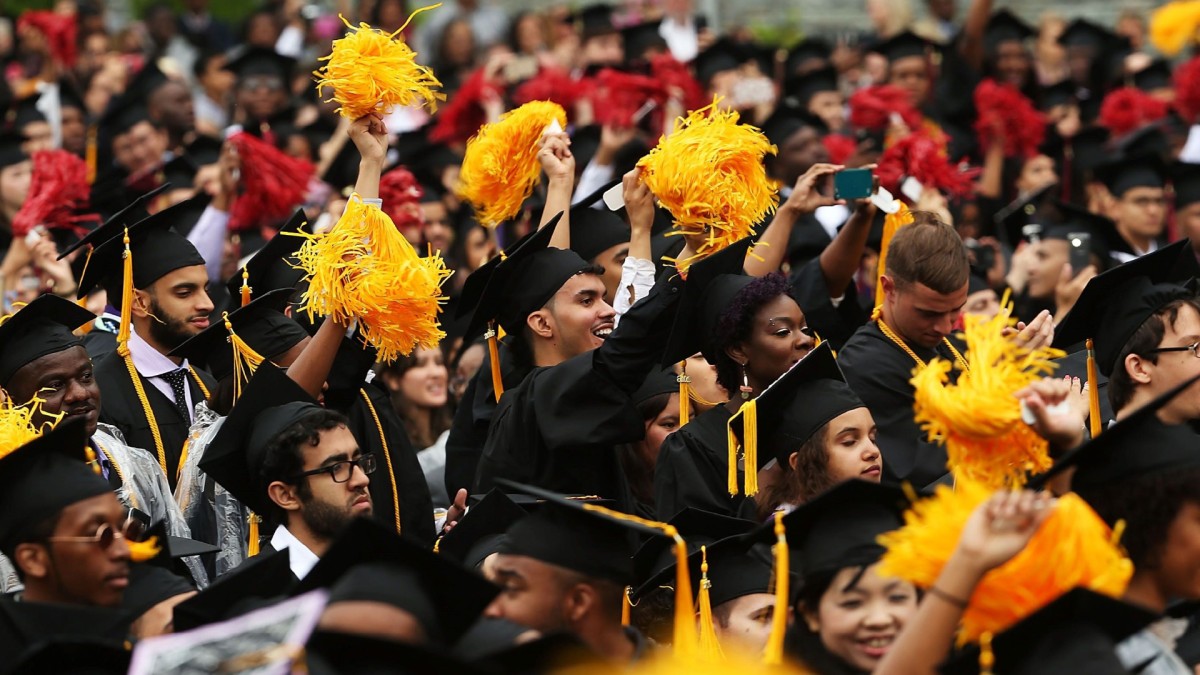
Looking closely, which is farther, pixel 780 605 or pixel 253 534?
pixel 253 534

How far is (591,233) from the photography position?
7.92m

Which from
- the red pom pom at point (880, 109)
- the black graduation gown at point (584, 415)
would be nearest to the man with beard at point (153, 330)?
the black graduation gown at point (584, 415)

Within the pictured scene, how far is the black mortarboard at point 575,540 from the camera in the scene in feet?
16.5

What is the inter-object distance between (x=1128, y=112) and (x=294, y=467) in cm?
889

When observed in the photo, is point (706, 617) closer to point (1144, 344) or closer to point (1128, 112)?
point (1144, 344)

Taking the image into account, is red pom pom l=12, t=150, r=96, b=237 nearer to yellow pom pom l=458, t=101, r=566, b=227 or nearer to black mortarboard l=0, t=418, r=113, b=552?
yellow pom pom l=458, t=101, r=566, b=227

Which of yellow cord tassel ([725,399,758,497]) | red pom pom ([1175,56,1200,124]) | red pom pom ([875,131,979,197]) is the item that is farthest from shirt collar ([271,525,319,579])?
red pom pom ([1175,56,1200,124])

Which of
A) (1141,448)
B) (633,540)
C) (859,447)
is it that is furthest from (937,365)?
(633,540)

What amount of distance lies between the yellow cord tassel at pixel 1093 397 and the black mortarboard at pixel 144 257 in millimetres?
3924

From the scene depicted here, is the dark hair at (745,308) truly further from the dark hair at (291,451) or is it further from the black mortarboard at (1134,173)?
the black mortarboard at (1134,173)

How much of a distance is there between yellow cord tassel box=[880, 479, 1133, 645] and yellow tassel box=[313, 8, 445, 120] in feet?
10.8

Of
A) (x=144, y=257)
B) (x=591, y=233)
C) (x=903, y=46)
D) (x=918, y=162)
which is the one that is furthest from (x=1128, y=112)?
(x=144, y=257)

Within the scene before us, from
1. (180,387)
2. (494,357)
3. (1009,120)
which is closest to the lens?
(494,357)

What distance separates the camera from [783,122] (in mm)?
11234
